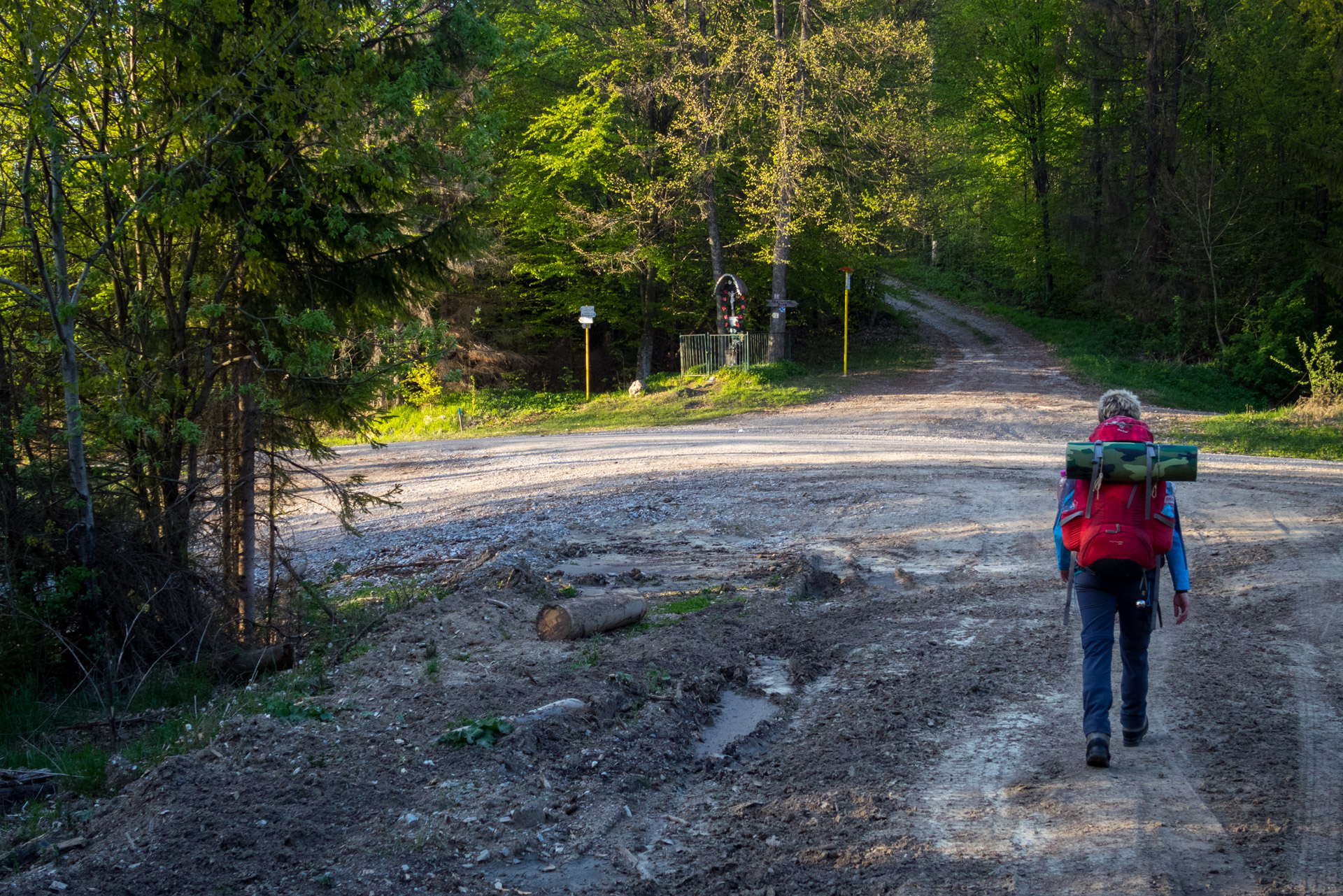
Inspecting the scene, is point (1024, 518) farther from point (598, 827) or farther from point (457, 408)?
point (457, 408)

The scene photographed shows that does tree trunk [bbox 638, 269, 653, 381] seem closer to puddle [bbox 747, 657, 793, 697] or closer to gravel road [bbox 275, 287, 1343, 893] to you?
gravel road [bbox 275, 287, 1343, 893]

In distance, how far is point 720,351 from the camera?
2864cm

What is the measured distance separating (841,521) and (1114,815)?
755 cm

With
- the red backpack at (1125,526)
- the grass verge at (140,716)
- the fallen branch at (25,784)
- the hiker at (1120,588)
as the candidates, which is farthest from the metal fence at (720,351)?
the fallen branch at (25,784)

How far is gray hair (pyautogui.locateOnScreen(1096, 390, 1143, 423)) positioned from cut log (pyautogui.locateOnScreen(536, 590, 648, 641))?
398cm

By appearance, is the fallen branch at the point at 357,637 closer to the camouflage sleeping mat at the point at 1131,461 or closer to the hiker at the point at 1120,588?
the hiker at the point at 1120,588

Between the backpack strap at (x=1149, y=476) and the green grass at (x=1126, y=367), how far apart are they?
68.8ft

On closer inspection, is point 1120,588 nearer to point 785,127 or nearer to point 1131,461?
point 1131,461

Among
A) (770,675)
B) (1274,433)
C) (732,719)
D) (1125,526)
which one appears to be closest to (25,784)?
(732,719)

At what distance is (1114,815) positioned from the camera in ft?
13.7

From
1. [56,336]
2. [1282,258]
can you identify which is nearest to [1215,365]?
[1282,258]

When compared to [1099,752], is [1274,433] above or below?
above

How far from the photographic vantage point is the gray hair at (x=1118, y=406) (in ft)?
16.4

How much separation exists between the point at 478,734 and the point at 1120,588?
11.6ft
